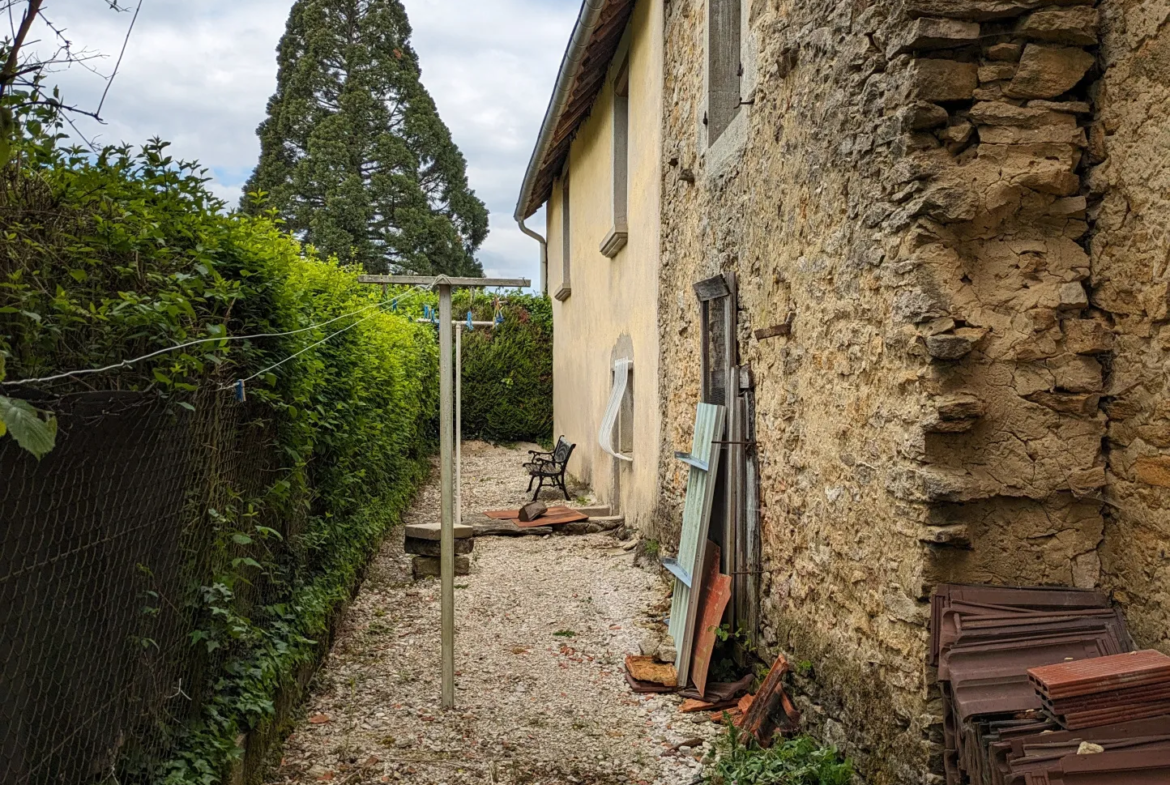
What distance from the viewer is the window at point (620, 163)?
397 inches

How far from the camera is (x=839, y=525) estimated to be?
13.2 feet

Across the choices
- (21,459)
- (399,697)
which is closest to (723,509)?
(399,697)

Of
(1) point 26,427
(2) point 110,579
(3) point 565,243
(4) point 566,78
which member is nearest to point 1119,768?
(1) point 26,427

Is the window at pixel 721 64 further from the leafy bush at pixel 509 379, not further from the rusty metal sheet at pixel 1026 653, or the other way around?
the leafy bush at pixel 509 379

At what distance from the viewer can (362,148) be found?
27.7 metres

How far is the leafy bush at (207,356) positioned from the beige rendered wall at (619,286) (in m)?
3.44

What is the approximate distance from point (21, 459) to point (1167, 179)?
313 cm

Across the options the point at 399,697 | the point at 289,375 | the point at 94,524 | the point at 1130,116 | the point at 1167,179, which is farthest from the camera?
the point at 399,697

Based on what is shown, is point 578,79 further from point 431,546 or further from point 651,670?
point 651,670

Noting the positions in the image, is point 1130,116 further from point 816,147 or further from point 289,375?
point 289,375

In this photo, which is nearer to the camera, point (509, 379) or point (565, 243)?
point (565, 243)

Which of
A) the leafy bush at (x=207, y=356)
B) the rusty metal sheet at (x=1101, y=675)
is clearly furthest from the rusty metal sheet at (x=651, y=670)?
the rusty metal sheet at (x=1101, y=675)

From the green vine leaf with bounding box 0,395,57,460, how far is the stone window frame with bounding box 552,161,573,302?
13450 millimetres

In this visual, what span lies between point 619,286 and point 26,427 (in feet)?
30.6
